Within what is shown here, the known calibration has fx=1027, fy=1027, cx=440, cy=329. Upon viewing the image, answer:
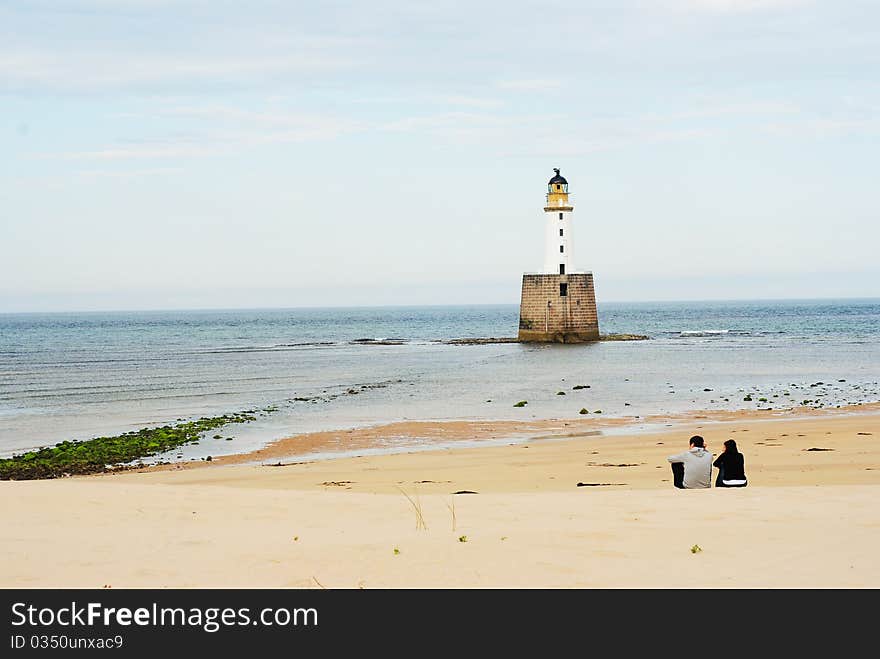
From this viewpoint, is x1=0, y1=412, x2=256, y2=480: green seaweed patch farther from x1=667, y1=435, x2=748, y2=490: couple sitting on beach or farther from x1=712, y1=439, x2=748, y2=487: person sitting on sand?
x1=712, y1=439, x2=748, y2=487: person sitting on sand

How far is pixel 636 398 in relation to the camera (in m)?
42.2

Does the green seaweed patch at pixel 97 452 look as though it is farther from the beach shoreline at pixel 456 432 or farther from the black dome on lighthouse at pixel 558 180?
the black dome on lighthouse at pixel 558 180

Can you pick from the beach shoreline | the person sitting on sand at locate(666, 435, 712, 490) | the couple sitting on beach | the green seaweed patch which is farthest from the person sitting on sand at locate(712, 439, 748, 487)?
the green seaweed patch

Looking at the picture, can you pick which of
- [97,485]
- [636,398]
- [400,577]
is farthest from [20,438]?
[400,577]

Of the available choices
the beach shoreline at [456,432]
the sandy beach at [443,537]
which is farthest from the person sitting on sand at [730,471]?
the beach shoreline at [456,432]

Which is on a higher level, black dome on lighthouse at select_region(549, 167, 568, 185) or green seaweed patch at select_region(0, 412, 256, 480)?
black dome on lighthouse at select_region(549, 167, 568, 185)

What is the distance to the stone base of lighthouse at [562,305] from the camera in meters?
84.9

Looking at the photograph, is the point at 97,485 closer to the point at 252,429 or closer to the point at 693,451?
the point at 693,451

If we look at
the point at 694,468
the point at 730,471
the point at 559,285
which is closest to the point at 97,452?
the point at 694,468

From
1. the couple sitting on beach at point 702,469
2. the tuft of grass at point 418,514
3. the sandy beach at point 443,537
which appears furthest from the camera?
A: the couple sitting on beach at point 702,469

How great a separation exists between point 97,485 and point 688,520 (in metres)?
8.88

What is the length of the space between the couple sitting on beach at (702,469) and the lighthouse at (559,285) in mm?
69272

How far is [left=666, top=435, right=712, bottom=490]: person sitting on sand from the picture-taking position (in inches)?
606

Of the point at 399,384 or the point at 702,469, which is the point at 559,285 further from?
the point at 702,469
